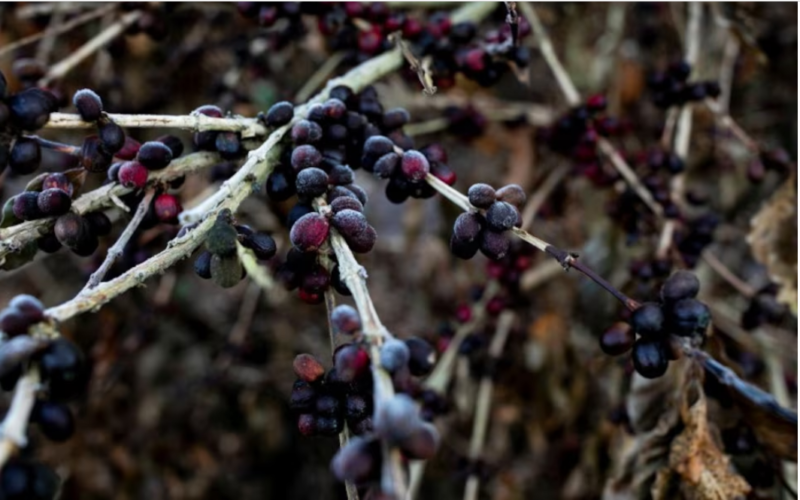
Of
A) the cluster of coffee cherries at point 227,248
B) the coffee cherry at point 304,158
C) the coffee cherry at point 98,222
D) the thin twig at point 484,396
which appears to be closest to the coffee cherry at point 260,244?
the cluster of coffee cherries at point 227,248

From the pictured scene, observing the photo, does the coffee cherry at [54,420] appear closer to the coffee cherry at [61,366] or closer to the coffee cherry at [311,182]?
the coffee cherry at [61,366]

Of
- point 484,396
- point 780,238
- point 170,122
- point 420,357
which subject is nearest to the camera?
point 420,357

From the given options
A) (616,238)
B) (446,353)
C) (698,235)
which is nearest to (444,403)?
(446,353)

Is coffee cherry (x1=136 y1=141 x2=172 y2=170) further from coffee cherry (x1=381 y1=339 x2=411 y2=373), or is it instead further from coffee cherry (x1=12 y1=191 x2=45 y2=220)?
coffee cherry (x1=381 y1=339 x2=411 y2=373)

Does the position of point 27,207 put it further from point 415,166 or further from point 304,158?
point 415,166

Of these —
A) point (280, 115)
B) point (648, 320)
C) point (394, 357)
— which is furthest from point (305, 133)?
point (648, 320)

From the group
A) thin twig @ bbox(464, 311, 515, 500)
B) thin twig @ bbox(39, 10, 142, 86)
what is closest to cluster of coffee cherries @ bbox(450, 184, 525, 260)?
thin twig @ bbox(464, 311, 515, 500)
